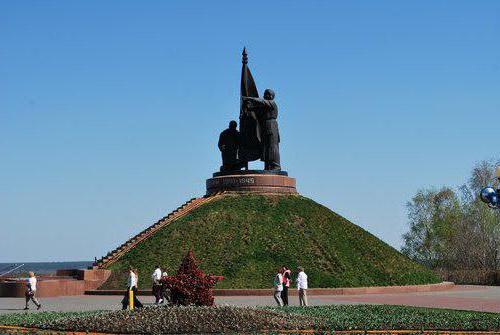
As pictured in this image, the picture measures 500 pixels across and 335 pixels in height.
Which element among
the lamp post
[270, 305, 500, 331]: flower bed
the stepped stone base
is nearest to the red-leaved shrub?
[270, 305, 500, 331]: flower bed

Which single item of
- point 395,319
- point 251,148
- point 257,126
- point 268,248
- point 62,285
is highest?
point 257,126

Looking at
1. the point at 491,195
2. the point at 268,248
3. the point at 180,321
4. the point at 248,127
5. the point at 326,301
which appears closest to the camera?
the point at 180,321

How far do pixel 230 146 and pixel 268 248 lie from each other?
820 centimetres

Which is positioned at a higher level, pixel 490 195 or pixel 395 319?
pixel 490 195

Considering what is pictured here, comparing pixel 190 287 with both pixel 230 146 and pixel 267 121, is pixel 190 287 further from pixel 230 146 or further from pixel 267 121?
pixel 230 146

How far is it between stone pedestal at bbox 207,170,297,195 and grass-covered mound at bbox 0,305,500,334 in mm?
22755

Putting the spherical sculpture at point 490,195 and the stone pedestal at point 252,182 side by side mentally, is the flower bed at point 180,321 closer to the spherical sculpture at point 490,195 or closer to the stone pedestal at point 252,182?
the spherical sculpture at point 490,195

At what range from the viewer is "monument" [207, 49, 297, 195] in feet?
137

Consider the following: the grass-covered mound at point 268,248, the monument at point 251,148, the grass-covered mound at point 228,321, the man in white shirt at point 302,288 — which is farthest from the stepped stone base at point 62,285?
the grass-covered mound at point 228,321

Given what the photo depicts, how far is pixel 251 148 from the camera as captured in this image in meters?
42.7

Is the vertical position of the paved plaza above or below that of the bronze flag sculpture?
below

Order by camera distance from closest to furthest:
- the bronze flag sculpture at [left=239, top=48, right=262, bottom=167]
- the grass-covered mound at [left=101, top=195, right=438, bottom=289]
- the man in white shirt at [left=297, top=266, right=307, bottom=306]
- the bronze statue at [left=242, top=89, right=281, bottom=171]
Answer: the man in white shirt at [left=297, top=266, right=307, bottom=306] < the grass-covered mound at [left=101, top=195, right=438, bottom=289] < the bronze statue at [left=242, top=89, right=281, bottom=171] < the bronze flag sculpture at [left=239, top=48, right=262, bottom=167]

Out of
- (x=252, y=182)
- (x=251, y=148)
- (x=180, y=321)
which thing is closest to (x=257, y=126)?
(x=251, y=148)

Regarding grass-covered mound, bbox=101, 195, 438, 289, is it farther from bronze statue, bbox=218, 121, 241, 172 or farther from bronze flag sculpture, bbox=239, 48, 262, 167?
bronze flag sculpture, bbox=239, 48, 262, 167
